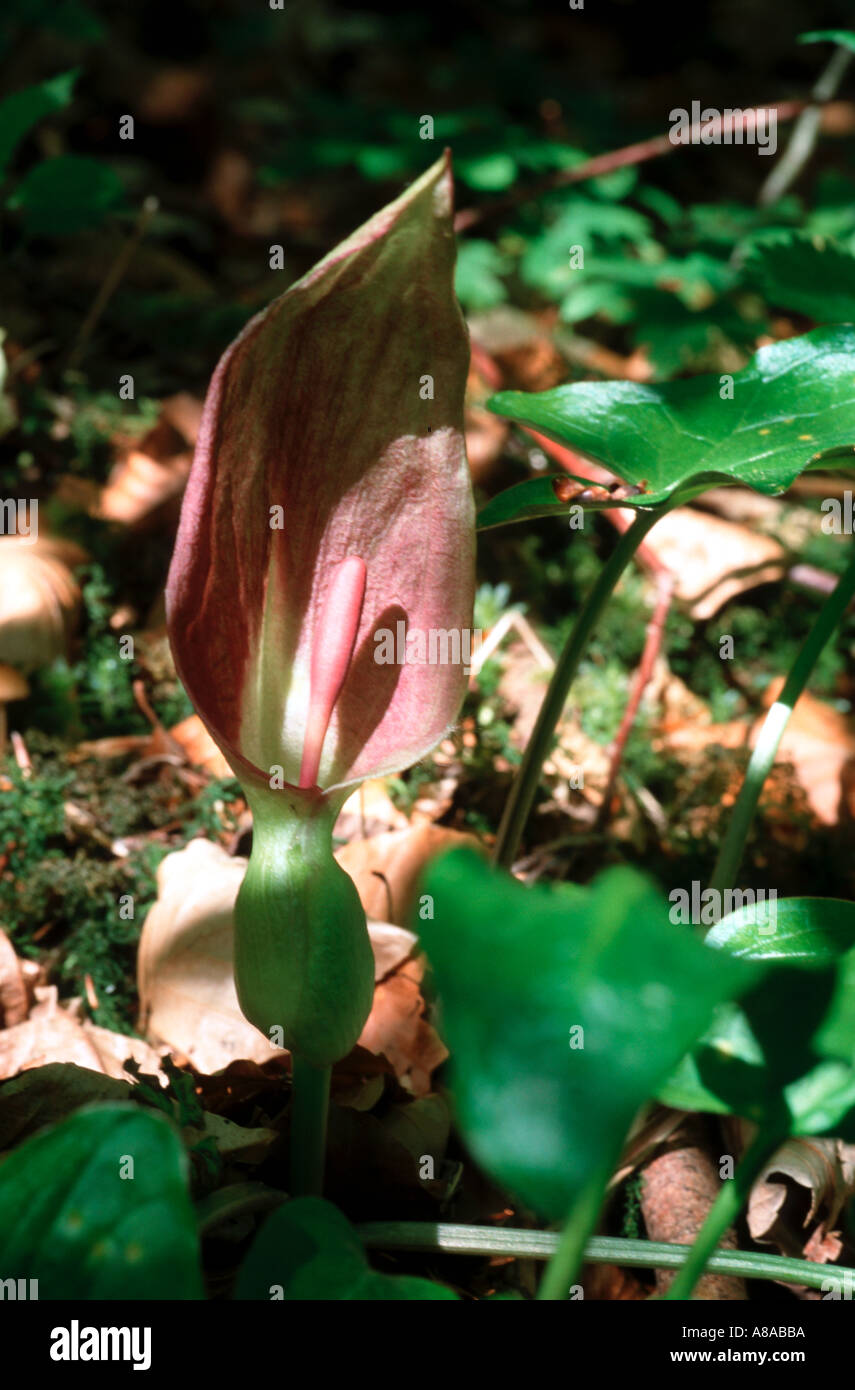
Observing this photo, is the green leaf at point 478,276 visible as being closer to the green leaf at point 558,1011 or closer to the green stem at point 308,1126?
the green stem at point 308,1126

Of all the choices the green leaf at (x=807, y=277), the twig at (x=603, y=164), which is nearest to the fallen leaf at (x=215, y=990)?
the green leaf at (x=807, y=277)

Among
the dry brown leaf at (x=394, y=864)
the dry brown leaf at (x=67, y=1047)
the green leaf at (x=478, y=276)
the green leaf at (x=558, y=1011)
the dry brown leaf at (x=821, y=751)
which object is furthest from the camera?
the green leaf at (x=478, y=276)

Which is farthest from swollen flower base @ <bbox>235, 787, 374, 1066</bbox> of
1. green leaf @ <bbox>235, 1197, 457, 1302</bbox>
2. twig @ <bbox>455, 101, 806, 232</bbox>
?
twig @ <bbox>455, 101, 806, 232</bbox>

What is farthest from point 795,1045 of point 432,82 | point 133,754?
point 432,82

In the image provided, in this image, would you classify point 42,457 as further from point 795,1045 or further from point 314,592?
point 795,1045

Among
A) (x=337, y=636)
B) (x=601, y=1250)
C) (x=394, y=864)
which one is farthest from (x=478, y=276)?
(x=601, y=1250)

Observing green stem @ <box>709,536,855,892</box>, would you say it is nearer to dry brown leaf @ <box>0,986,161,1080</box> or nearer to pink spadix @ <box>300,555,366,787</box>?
pink spadix @ <box>300,555,366,787</box>

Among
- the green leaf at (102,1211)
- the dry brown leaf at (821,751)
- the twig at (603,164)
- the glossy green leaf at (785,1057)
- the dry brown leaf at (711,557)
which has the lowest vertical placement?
the green leaf at (102,1211)

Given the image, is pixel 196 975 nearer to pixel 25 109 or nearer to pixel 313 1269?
pixel 313 1269
